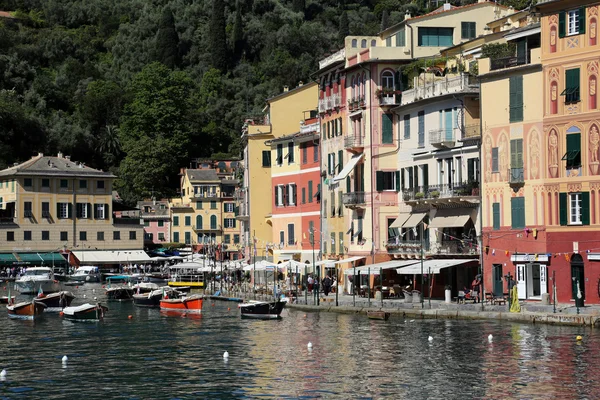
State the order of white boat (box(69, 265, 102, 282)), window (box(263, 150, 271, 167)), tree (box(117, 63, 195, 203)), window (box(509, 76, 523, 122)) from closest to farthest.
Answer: window (box(509, 76, 523, 122)) < window (box(263, 150, 271, 167)) < white boat (box(69, 265, 102, 282)) < tree (box(117, 63, 195, 203))

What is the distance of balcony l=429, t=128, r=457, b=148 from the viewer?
240ft

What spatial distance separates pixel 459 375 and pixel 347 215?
40.9m

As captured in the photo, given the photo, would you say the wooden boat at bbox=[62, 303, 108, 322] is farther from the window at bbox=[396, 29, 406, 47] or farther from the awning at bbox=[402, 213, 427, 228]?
the window at bbox=[396, 29, 406, 47]

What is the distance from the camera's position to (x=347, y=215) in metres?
85.3

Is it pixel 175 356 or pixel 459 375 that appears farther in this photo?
pixel 175 356

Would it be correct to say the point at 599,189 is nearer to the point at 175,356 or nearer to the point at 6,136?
the point at 175,356

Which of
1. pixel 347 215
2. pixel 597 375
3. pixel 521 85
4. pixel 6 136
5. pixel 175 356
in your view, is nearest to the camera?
pixel 597 375

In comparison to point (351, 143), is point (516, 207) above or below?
below

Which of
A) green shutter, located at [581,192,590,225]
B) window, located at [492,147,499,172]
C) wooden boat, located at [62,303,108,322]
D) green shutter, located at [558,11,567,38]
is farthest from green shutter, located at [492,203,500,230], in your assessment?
wooden boat, located at [62,303,108,322]

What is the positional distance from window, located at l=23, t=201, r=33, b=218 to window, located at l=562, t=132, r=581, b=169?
84.7 m

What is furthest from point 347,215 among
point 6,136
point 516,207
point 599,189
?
point 6,136

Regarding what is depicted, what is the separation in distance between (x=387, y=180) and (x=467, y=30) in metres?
11.7

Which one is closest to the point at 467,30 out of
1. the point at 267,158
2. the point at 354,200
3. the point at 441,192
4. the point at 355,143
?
the point at 355,143

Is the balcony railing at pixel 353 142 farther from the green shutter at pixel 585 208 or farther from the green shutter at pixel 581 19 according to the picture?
the green shutter at pixel 581 19
